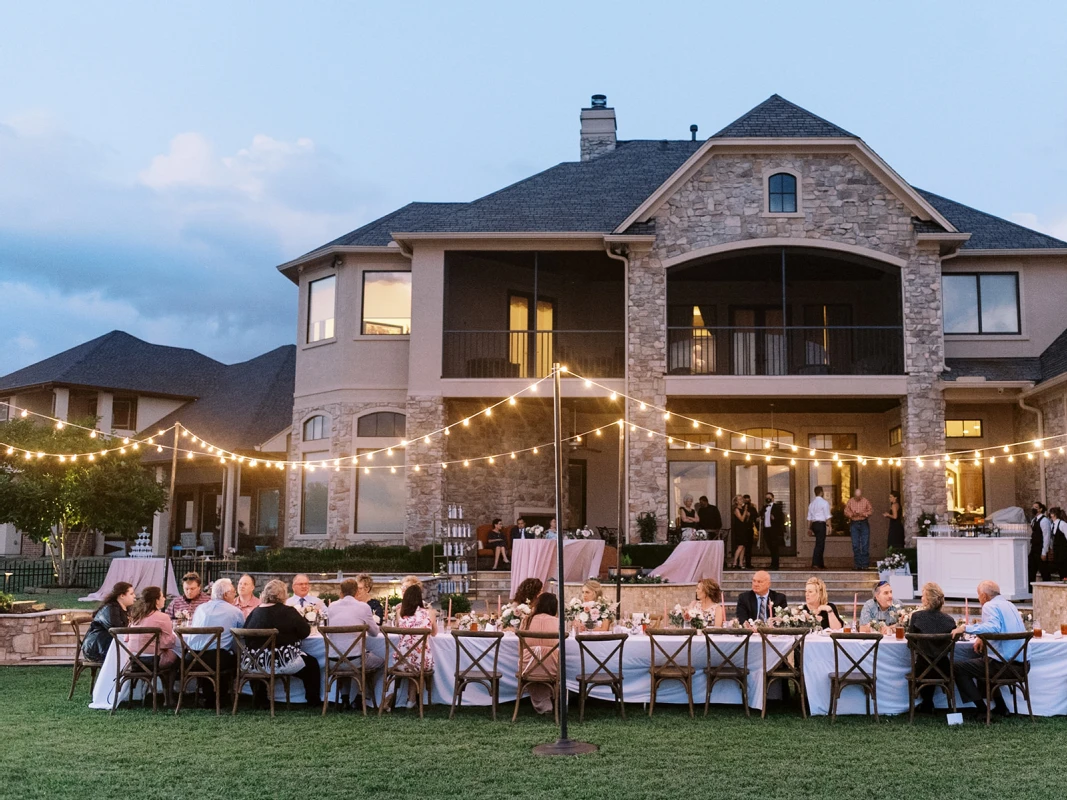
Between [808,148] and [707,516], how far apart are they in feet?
22.4

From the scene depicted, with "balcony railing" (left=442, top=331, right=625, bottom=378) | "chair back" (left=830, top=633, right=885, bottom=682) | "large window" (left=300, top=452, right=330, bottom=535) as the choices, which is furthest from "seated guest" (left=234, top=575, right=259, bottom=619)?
"large window" (left=300, top=452, right=330, bottom=535)

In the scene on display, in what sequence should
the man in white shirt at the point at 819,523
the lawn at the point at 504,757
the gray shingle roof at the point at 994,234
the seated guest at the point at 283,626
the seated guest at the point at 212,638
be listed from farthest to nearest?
the gray shingle roof at the point at 994,234 < the man in white shirt at the point at 819,523 < the seated guest at the point at 212,638 < the seated guest at the point at 283,626 < the lawn at the point at 504,757

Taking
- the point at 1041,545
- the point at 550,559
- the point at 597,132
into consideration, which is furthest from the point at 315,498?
A: the point at 1041,545

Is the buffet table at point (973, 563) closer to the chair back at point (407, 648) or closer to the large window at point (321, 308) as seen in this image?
the chair back at point (407, 648)

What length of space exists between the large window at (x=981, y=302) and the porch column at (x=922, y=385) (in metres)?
1.82

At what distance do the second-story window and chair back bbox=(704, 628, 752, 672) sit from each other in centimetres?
1138

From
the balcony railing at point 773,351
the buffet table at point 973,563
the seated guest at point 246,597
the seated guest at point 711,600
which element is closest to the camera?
the seated guest at point 711,600

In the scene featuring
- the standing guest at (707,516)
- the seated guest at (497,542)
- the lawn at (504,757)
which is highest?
the standing guest at (707,516)

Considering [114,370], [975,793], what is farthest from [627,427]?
[114,370]

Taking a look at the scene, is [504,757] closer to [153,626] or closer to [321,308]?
[153,626]

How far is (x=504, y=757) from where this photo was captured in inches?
292

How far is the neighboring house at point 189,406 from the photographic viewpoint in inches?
1029

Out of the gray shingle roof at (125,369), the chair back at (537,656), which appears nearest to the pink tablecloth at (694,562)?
the chair back at (537,656)

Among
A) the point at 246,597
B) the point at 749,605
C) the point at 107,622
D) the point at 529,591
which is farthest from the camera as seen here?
the point at 246,597
